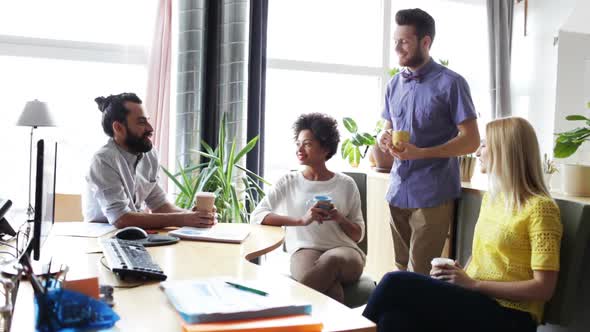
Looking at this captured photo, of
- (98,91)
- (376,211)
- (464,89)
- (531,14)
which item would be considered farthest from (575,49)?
(98,91)

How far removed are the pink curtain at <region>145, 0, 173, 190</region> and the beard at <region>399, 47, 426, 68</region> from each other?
2124 millimetres

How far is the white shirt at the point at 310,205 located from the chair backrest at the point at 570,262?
843 millimetres

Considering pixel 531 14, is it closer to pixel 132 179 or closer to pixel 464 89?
pixel 464 89

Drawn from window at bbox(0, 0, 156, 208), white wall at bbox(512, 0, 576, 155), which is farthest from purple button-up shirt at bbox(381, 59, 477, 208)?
white wall at bbox(512, 0, 576, 155)

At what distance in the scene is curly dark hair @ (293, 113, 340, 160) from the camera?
8.68 feet

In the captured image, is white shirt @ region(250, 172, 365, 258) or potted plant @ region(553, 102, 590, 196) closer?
potted plant @ region(553, 102, 590, 196)

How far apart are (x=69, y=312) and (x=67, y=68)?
11.7 ft

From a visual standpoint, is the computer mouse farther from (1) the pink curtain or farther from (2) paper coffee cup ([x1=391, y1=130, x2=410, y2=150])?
(1) the pink curtain

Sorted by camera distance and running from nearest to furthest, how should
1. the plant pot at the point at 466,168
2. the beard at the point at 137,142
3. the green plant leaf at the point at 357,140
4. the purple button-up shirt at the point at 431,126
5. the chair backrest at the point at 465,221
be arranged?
the beard at the point at 137,142 < the purple button-up shirt at the point at 431,126 < the chair backrest at the point at 465,221 < the plant pot at the point at 466,168 < the green plant leaf at the point at 357,140

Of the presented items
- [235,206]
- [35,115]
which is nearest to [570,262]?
[235,206]

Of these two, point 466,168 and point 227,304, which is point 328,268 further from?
point 466,168

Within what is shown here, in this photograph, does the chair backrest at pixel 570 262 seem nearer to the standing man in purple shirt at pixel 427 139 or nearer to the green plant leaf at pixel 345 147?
the standing man in purple shirt at pixel 427 139

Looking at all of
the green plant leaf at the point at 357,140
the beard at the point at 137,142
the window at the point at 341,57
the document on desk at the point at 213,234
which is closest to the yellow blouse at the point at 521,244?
the document on desk at the point at 213,234

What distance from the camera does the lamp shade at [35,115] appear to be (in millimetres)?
3873
